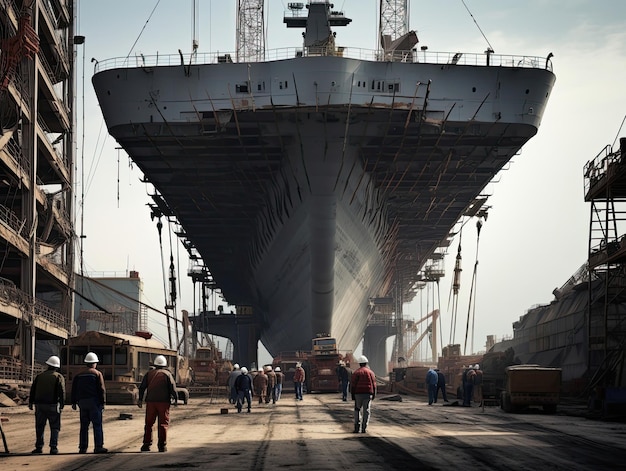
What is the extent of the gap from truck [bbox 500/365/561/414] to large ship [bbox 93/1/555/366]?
21.3 m

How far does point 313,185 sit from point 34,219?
14933mm

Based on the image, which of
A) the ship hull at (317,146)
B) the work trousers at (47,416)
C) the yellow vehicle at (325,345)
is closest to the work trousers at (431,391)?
the yellow vehicle at (325,345)

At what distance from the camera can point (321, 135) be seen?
49.4 m

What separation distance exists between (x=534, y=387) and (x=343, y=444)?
1293 cm

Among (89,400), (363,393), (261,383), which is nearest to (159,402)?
(89,400)

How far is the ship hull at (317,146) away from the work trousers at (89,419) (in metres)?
31.5

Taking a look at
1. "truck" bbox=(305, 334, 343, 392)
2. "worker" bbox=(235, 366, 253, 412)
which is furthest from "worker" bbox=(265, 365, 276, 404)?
"truck" bbox=(305, 334, 343, 392)

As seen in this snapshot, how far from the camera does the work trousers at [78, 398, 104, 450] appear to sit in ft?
49.1

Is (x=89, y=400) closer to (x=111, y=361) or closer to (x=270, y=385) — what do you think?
(x=111, y=361)

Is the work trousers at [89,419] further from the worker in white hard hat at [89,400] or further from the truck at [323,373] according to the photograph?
the truck at [323,373]

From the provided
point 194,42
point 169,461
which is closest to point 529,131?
point 194,42

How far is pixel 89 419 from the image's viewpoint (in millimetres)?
15250

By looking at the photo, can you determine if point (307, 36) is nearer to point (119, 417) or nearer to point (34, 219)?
point (34, 219)

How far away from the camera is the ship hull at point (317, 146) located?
152 ft
